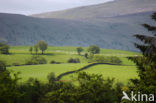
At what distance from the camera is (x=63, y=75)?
202 ft

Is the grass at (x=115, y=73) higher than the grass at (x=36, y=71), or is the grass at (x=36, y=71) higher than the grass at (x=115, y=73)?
the grass at (x=36, y=71)

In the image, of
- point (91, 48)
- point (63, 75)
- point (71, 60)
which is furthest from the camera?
point (91, 48)

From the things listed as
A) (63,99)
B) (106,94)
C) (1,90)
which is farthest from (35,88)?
(1,90)

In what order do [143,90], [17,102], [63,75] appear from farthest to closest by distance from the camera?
[63,75], [17,102], [143,90]

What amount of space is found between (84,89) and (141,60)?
9.70 metres

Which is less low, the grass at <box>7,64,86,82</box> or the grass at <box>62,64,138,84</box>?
the grass at <box>7,64,86,82</box>

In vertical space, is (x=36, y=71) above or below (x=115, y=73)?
above

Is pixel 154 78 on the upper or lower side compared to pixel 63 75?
upper

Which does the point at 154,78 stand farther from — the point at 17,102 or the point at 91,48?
the point at 91,48

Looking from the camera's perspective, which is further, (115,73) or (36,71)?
(36,71)

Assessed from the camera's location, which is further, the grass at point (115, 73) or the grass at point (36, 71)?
the grass at point (36, 71)

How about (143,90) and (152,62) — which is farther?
(152,62)

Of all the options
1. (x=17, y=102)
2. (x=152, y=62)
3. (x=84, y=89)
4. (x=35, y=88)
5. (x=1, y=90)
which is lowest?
(x=17, y=102)

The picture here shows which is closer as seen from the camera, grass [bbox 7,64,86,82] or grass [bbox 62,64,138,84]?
grass [bbox 62,64,138,84]
